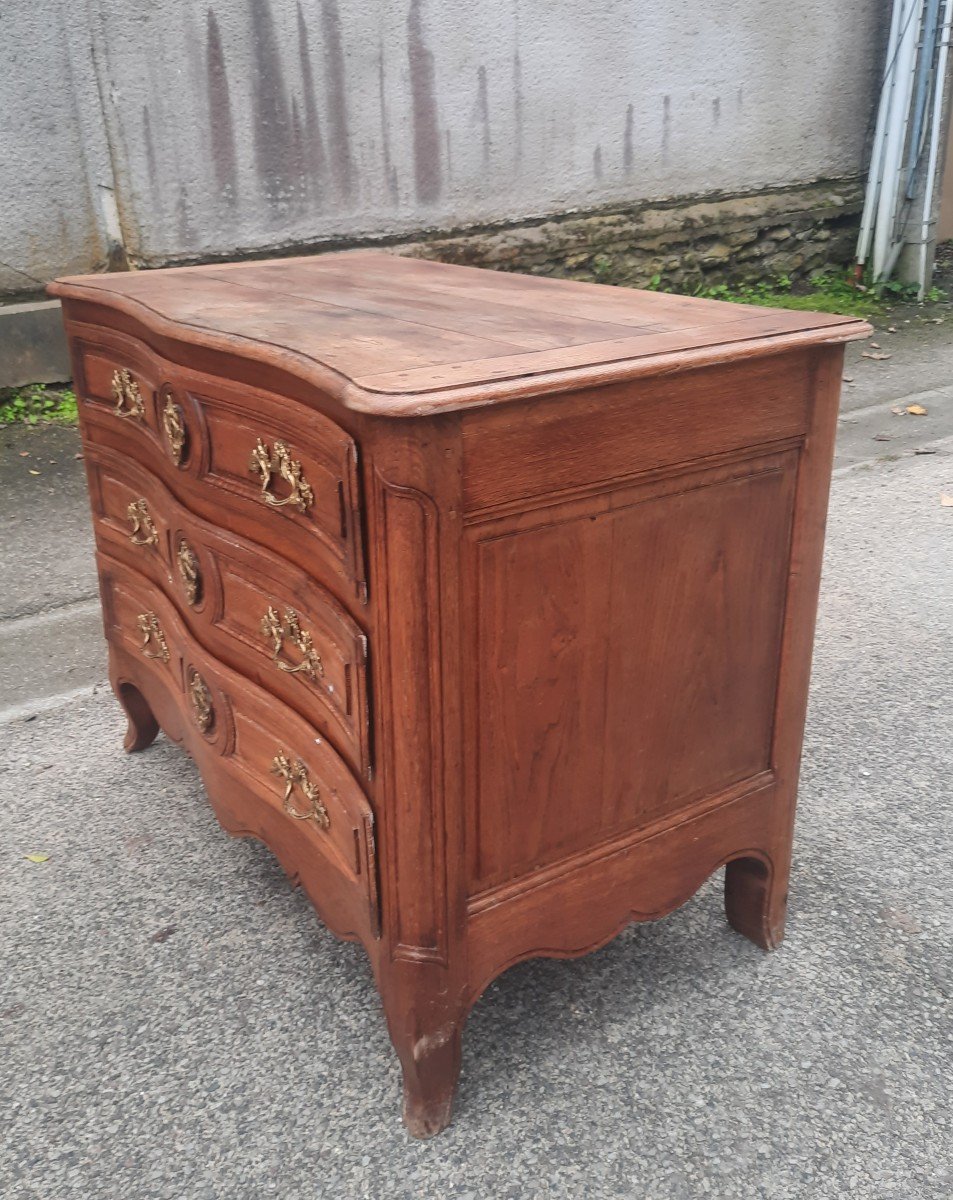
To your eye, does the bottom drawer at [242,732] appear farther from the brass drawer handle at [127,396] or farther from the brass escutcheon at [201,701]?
the brass drawer handle at [127,396]

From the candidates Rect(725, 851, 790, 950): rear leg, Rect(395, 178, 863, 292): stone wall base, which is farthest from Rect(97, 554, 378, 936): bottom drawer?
Rect(395, 178, 863, 292): stone wall base

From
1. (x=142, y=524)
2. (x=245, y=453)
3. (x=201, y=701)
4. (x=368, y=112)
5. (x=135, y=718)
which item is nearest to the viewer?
(x=245, y=453)

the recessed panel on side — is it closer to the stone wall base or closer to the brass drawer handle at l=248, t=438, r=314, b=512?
the brass drawer handle at l=248, t=438, r=314, b=512

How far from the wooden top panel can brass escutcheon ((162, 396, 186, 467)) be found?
14 cm

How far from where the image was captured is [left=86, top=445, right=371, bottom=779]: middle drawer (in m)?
1.56

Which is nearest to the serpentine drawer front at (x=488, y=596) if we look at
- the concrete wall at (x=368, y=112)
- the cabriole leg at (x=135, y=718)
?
the cabriole leg at (x=135, y=718)

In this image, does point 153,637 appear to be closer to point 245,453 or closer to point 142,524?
point 142,524

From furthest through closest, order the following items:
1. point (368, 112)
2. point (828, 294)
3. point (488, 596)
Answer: point (828, 294), point (368, 112), point (488, 596)

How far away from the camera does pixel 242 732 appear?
6.40 feet

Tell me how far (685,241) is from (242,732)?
5443mm

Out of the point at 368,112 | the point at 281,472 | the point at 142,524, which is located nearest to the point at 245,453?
the point at 281,472

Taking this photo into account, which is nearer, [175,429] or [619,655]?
[619,655]

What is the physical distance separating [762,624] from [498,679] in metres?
0.52

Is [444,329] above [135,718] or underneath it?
above
